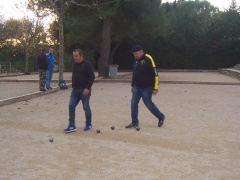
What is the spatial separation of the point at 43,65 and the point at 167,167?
9.23 meters

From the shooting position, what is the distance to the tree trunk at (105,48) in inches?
879

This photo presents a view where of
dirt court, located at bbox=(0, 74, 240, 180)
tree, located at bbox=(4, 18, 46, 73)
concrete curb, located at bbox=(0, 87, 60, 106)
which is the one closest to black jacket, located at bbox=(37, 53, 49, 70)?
concrete curb, located at bbox=(0, 87, 60, 106)

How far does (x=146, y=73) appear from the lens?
719 centimetres

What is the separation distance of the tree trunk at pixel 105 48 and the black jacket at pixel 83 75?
15.5 meters

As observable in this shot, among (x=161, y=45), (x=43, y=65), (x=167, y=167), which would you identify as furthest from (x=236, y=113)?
(x=161, y=45)

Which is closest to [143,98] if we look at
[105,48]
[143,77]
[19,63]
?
[143,77]

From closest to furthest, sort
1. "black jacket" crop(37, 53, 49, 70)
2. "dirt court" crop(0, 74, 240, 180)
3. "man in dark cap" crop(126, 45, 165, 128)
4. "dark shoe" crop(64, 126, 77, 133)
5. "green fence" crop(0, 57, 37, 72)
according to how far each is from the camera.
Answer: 1. "dirt court" crop(0, 74, 240, 180)
2. "dark shoe" crop(64, 126, 77, 133)
3. "man in dark cap" crop(126, 45, 165, 128)
4. "black jacket" crop(37, 53, 49, 70)
5. "green fence" crop(0, 57, 37, 72)

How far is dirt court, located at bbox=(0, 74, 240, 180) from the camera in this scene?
454 centimetres

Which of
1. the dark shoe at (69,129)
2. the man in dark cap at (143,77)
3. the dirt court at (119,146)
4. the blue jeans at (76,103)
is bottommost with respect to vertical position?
the dirt court at (119,146)

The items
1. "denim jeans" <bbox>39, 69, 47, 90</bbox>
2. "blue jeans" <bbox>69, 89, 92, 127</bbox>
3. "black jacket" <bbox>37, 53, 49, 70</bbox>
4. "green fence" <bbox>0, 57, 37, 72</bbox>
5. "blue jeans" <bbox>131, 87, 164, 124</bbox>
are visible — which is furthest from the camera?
"green fence" <bbox>0, 57, 37, 72</bbox>

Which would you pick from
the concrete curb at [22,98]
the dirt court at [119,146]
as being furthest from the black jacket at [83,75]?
the concrete curb at [22,98]

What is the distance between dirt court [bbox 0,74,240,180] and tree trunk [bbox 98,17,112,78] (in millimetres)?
13091

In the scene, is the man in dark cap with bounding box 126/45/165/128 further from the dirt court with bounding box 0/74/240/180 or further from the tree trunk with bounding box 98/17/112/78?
the tree trunk with bounding box 98/17/112/78

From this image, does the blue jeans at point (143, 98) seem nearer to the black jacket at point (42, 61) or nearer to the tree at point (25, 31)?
the black jacket at point (42, 61)
